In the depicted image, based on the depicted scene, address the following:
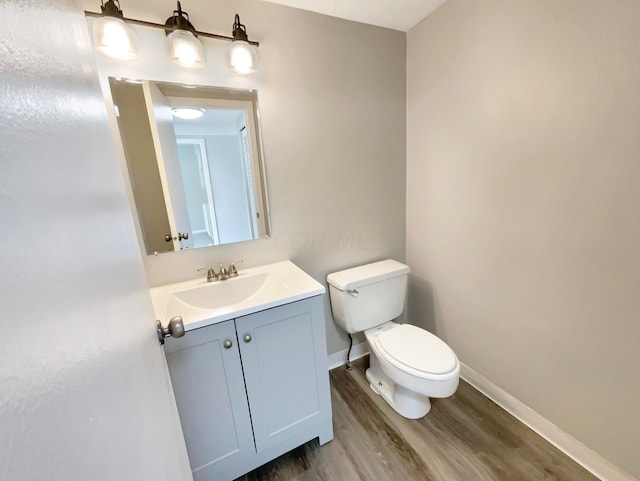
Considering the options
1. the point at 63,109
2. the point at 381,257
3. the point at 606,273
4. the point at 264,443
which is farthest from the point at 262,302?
the point at 606,273

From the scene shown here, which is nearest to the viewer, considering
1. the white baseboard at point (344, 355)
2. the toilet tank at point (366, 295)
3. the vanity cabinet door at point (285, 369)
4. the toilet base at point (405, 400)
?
the vanity cabinet door at point (285, 369)

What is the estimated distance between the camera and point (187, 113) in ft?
4.33

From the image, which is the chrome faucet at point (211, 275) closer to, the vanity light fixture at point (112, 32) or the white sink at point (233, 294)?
the white sink at point (233, 294)

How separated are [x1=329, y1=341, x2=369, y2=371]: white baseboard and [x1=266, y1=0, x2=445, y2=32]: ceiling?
2073 millimetres

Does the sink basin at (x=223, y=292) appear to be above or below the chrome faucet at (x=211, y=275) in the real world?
below

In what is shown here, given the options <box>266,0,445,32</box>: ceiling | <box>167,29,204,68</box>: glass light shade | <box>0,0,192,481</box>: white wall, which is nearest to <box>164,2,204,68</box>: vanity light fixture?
<box>167,29,204,68</box>: glass light shade

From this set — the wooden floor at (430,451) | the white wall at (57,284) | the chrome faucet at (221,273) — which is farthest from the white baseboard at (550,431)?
the white wall at (57,284)

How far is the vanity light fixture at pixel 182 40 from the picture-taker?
3.80 ft

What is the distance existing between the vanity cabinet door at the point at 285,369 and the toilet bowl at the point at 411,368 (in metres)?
0.38

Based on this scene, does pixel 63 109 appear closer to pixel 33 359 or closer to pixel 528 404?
pixel 33 359

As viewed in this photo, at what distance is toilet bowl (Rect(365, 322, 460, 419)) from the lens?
130 centimetres

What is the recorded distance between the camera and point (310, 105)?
1539mm

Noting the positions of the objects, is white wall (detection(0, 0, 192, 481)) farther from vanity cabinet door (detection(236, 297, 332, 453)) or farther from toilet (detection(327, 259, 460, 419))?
toilet (detection(327, 259, 460, 419))

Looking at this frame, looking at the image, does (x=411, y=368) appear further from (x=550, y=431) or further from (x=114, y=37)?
(x=114, y=37)
